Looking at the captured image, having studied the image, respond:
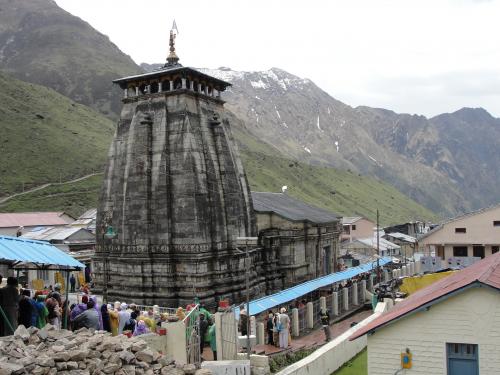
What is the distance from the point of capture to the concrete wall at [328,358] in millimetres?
17741

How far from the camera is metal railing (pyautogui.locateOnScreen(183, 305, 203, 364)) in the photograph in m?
18.1

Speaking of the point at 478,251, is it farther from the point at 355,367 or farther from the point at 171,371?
the point at 171,371

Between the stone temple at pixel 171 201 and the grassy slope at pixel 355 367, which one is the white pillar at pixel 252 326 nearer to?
the grassy slope at pixel 355 367

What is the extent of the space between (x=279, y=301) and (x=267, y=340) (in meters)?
2.70

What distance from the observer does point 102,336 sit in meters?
13.9

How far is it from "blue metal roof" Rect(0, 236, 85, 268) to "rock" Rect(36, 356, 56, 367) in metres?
3.13

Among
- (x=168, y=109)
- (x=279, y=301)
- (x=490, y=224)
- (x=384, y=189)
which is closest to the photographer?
(x=279, y=301)

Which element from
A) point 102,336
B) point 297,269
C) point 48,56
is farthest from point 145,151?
point 48,56

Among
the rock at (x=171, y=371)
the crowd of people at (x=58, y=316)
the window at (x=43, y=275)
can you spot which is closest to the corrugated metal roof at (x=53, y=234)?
the window at (x=43, y=275)

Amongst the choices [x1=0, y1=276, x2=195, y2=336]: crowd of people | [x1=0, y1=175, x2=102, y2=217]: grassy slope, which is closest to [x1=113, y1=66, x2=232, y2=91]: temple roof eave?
[x1=0, y1=276, x2=195, y2=336]: crowd of people

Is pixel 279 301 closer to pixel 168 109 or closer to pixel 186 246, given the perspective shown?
pixel 186 246

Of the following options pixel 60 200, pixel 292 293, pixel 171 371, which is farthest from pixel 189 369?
pixel 60 200

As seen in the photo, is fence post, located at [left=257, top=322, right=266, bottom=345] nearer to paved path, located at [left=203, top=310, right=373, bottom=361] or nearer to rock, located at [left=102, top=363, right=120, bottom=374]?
paved path, located at [left=203, top=310, right=373, bottom=361]

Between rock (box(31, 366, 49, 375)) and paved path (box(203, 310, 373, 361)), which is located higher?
→ rock (box(31, 366, 49, 375))
